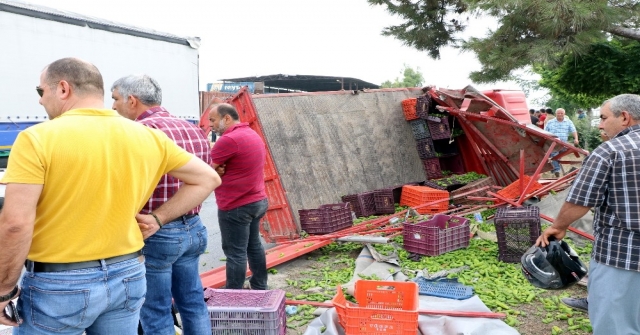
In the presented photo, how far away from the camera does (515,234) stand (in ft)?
22.1

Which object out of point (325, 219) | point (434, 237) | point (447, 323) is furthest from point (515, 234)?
point (447, 323)

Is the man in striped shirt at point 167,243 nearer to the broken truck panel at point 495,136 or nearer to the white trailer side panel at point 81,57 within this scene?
the broken truck panel at point 495,136

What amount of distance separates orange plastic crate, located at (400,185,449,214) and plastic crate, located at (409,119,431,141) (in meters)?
1.22

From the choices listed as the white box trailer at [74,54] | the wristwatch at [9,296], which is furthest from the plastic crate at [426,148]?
the wristwatch at [9,296]

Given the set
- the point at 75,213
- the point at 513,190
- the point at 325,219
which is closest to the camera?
Result: the point at 75,213

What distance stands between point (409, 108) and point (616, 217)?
7.26 metres

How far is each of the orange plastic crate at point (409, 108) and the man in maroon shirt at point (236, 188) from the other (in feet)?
19.1

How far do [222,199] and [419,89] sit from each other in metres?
6.93

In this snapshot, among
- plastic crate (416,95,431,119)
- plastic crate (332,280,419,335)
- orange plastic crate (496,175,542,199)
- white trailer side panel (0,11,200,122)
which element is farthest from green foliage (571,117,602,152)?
plastic crate (332,280,419,335)

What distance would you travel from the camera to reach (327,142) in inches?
367

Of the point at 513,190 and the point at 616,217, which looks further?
the point at 513,190

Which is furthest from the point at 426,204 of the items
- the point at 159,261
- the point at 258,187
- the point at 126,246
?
the point at 126,246

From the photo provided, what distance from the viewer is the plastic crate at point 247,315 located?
4023mm

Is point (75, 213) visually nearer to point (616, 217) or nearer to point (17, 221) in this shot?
point (17, 221)
